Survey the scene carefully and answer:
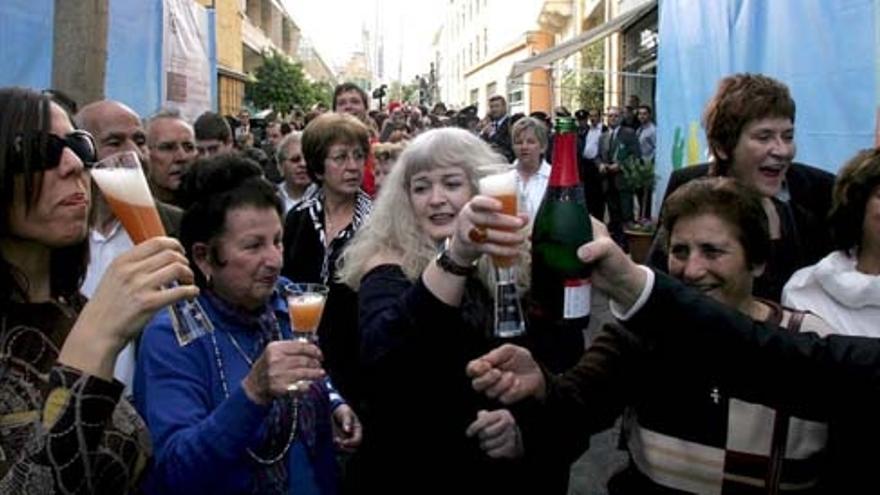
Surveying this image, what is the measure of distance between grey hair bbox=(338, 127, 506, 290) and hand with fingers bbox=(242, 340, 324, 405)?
20.2 inches

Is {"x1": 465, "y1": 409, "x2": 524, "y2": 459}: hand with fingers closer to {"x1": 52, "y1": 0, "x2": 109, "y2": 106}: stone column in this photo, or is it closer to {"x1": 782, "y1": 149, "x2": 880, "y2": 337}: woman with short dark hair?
{"x1": 782, "y1": 149, "x2": 880, "y2": 337}: woman with short dark hair

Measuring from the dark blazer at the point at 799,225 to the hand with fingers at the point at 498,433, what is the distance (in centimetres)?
89

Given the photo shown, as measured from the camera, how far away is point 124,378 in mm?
2482

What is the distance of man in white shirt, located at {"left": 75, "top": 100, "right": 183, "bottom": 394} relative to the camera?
3.03m

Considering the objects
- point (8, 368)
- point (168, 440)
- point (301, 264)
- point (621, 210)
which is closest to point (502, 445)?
point (168, 440)

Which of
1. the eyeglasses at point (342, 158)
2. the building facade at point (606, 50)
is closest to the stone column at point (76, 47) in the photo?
the eyeglasses at point (342, 158)

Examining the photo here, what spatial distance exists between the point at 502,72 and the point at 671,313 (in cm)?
3952

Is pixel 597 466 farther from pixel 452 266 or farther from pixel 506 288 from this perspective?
pixel 452 266

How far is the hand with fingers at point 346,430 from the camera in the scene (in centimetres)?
230

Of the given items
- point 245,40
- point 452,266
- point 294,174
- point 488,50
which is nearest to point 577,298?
point 452,266

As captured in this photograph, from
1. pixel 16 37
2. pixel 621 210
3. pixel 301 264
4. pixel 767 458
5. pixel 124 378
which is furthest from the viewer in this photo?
pixel 621 210

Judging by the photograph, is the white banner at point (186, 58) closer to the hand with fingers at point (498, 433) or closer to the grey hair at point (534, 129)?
the grey hair at point (534, 129)

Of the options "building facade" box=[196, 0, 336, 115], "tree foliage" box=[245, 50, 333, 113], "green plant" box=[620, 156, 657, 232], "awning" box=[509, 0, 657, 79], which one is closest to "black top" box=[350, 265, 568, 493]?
"green plant" box=[620, 156, 657, 232]

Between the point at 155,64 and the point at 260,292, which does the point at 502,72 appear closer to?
the point at 155,64
